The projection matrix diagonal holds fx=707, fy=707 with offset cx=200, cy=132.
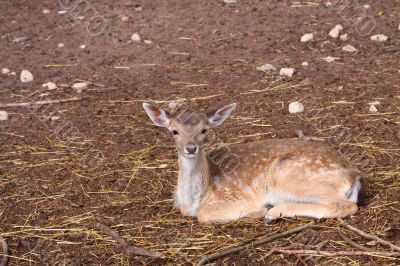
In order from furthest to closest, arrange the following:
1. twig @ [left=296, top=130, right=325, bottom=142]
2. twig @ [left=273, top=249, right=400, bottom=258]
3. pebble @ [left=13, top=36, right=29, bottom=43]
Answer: pebble @ [left=13, top=36, right=29, bottom=43], twig @ [left=296, top=130, right=325, bottom=142], twig @ [left=273, top=249, right=400, bottom=258]

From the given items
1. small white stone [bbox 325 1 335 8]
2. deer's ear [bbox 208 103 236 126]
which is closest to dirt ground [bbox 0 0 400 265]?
small white stone [bbox 325 1 335 8]

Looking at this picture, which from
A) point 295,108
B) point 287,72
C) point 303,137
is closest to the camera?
point 303,137

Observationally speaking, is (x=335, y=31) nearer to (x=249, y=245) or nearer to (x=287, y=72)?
(x=287, y=72)

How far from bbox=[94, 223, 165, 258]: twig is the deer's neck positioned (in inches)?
29.4

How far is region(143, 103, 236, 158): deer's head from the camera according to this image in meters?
6.17

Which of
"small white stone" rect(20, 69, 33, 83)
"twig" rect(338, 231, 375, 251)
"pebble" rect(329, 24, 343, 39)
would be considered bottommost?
"small white stone" rect(20, 69, 33, 83)

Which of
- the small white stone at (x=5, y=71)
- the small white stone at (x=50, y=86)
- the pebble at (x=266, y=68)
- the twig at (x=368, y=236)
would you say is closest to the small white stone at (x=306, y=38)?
the pebble at (x=266, y=68)

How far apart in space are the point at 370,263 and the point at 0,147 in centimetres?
461

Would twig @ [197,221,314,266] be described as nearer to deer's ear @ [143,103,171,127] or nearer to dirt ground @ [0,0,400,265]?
dirt ground @ [0,0,400,265]

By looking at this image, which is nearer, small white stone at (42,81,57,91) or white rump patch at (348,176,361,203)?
white rump patch at (348,176,361,203)

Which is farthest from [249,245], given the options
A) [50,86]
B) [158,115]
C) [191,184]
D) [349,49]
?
[349,49]

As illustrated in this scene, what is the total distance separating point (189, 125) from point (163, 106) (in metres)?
2.72

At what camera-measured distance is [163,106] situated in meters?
8.98

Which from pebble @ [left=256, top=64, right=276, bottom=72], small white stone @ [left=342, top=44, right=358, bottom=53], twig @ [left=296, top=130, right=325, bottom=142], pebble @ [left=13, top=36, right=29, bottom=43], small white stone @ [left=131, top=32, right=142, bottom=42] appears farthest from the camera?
pebble @ [left=13, top=36, right=29, bottom=43]
